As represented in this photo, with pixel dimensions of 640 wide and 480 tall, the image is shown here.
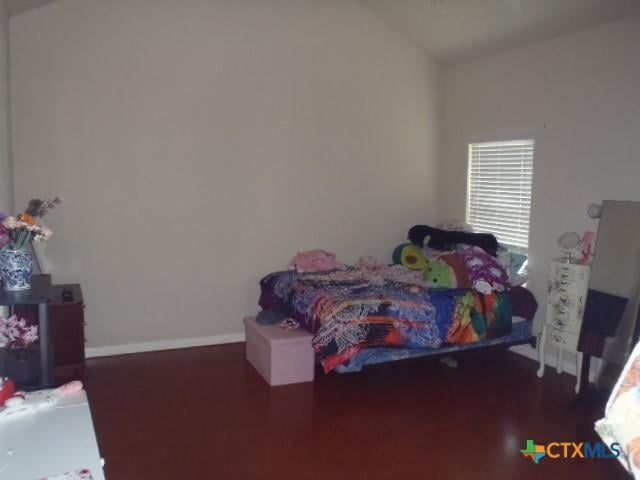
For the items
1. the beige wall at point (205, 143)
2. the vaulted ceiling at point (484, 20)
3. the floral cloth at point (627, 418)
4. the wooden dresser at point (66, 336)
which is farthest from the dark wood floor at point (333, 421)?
the vaulted ceiling at point (484, 20)

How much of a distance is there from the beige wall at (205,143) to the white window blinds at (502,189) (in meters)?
0.68

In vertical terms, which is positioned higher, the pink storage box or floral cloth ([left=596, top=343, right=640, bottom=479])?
floral cloth ([left=596, top=343, right=640, bottom=479])

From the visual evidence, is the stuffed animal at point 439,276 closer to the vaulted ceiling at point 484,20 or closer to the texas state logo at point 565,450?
the texas state logo at point 565,450

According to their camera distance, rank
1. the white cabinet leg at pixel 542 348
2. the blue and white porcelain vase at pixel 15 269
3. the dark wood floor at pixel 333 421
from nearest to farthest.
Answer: the blue and white porcelain vase at pixel 15 269, the dark wood floor at pixel 333 421, the white cabinet leg at pixel 542 348

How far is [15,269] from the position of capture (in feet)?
8.67

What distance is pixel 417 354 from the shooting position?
401 cm

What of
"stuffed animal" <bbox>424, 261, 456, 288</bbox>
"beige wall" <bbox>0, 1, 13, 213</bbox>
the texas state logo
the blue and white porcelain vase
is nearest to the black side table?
the blue and white porcelain vase

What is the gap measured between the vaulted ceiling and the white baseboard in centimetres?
326

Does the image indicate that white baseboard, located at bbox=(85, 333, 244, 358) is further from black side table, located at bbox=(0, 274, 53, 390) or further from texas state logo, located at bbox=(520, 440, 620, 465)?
texas state logo, located at bbox=(520, 440, 620, 465)

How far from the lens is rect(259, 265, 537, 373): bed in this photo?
3791 millimetres

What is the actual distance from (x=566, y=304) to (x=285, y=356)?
204 centimetres

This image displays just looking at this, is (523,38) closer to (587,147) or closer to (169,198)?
(587,147)

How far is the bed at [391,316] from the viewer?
3.79 metres

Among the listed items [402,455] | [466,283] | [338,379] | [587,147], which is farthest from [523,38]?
[402,455]
